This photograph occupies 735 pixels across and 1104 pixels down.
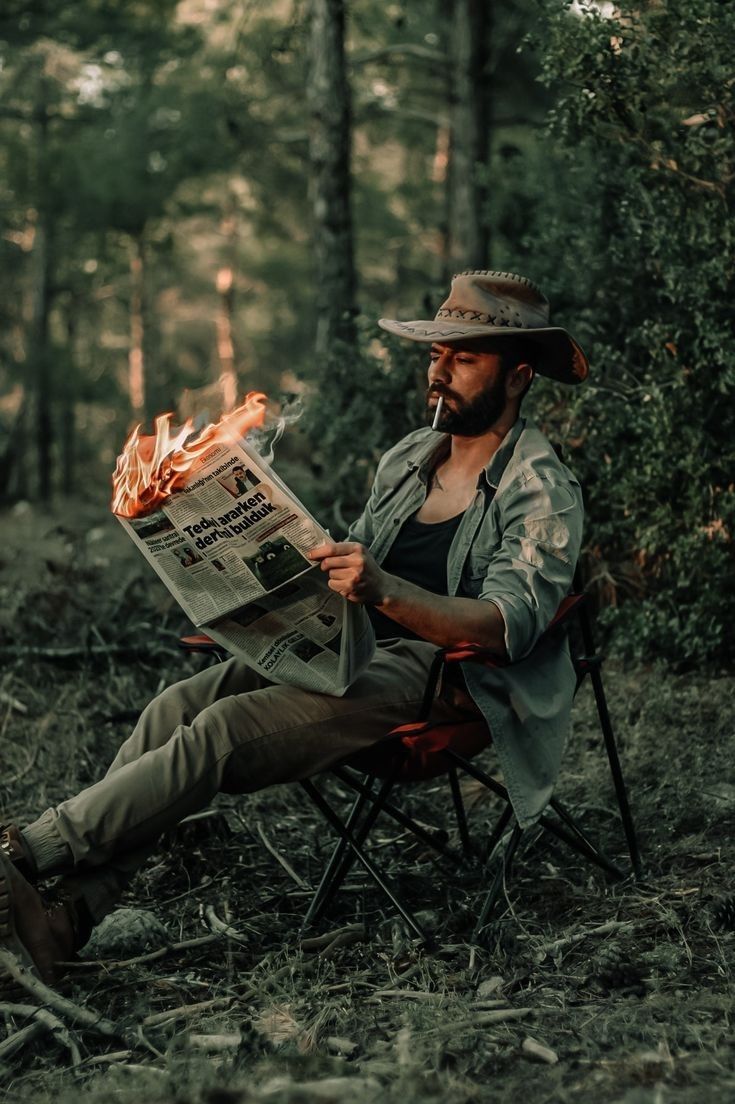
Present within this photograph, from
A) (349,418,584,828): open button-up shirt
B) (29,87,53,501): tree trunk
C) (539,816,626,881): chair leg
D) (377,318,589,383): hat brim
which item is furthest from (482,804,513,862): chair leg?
(29,87,53,501): tree trunk

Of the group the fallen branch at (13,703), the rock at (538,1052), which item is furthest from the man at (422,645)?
the fallen branch at (13,703)

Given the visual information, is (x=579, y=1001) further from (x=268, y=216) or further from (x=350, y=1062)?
(x=268, y=216)

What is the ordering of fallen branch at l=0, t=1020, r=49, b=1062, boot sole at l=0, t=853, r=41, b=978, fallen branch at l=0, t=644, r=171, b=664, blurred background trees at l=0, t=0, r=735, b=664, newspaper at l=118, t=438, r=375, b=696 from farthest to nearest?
1. fallen branch at l=0, t=644, r=171, b=664
2. blurred background trees at l=0, t=0, r=735, b=664
3. newspaper at l=118, t=438, r=375, b=696
4. boot sole at l=0, t=853, r=41, b=978
5. fallen branch at l=0, t=1020, r=49, b=1062

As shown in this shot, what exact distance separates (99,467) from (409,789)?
92.6 ft

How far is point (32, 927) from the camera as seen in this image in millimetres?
2883

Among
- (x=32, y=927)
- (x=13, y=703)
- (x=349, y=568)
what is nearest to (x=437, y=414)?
(x=349, y=568)

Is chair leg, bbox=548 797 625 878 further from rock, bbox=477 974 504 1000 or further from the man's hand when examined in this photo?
the man's hand

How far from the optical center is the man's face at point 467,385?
3605 millimetres

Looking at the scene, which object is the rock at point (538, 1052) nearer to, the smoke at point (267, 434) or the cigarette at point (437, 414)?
the smoke at point (267, 434)

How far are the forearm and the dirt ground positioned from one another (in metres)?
0.80

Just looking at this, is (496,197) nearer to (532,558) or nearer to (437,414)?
(437,414)

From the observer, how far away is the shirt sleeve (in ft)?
10.5

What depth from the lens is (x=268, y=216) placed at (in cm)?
2278

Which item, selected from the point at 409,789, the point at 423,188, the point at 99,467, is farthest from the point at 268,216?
the point at 409,789
